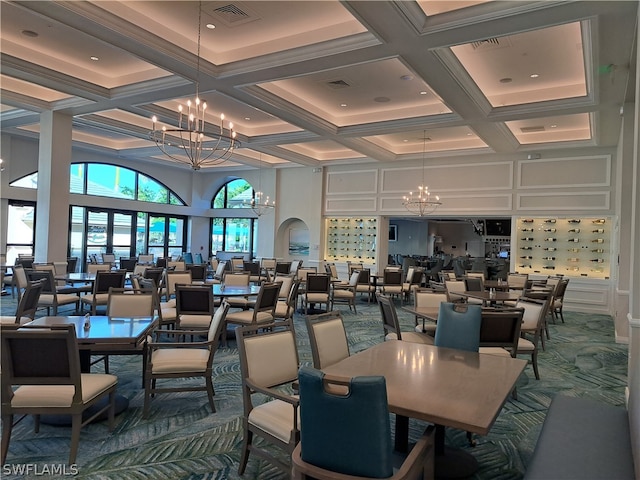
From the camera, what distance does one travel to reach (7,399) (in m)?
2.81

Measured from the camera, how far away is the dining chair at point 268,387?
8.21 ft

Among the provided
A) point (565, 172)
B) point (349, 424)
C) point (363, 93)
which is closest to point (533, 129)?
point (565, 172)

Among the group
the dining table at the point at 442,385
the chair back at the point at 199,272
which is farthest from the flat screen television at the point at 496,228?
the dining table at the point at 442,385

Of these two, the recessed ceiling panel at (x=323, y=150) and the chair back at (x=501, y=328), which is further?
the recessed ceiling panel at (x=323, y=150)

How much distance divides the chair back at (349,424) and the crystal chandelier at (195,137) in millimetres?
4202

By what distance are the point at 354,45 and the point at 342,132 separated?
14.3ft

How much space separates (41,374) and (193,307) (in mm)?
2900

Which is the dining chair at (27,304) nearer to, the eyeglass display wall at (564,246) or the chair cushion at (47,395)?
the chair cushion at (47,395)

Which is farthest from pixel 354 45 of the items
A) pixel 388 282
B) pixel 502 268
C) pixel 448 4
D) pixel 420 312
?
pixel 502 268

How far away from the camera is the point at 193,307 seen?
5695mm

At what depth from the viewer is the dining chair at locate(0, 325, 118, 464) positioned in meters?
2.74

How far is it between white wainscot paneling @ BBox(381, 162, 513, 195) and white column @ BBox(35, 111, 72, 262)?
8.36m

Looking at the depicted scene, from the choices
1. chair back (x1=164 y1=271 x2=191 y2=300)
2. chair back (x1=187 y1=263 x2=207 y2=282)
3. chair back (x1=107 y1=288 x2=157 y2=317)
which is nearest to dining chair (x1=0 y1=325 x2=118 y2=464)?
chair back (x1=107 y1=288 x2=157 y2=317)

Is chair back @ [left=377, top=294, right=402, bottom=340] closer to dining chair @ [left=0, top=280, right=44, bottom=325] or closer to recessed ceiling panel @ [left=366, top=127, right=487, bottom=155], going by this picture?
dining chair @ [left=0, top=280, right=44, bottom=325]
